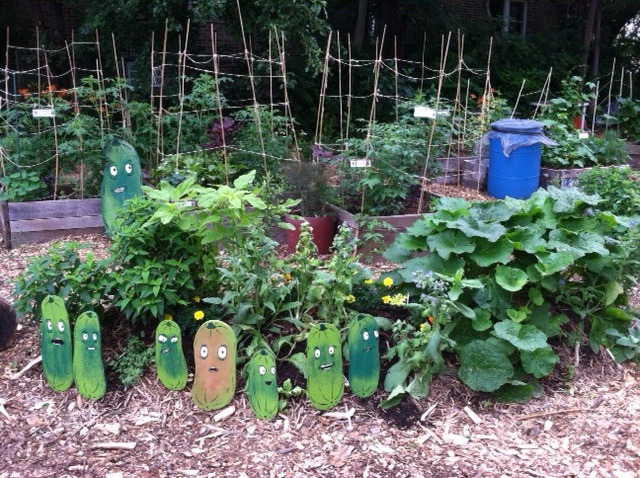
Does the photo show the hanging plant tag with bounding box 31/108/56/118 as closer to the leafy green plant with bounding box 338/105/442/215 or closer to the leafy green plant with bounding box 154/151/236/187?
the leafy green plant with bounding box 154/151/236/187

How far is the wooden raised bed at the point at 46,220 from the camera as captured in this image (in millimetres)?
5848

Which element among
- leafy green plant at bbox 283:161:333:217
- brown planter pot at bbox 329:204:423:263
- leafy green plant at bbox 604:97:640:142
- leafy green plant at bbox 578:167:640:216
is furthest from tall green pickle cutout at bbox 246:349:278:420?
leafy green plant at bbox 604:97:640:142

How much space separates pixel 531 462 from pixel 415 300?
1122mm

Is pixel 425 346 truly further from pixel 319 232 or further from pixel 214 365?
pixel 319 232

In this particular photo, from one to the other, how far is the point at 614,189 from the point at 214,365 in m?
4.32

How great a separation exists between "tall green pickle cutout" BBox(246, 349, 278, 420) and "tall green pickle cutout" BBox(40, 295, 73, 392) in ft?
3.13

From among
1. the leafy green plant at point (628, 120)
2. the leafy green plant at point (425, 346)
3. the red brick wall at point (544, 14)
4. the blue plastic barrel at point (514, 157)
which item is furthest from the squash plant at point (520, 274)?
the red brick wall at point (544, 14)

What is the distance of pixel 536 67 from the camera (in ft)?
47.2

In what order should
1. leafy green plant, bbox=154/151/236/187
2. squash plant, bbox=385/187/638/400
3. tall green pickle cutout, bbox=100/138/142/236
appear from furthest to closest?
leafy green plant, bbox=154/151/236/187
tall green pickle cutout, bbox=100/138/142/236
squash plant, bbox=385/187/638/400

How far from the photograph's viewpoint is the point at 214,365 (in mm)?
3201

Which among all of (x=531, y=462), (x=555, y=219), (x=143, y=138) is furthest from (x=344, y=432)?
(x=143, y=138)

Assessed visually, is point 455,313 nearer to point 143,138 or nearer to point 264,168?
point 264,168

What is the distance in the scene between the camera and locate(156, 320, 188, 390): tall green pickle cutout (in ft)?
10.6

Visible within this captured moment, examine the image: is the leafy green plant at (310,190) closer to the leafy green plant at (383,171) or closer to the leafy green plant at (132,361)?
the leafy green plant at (383,171)
